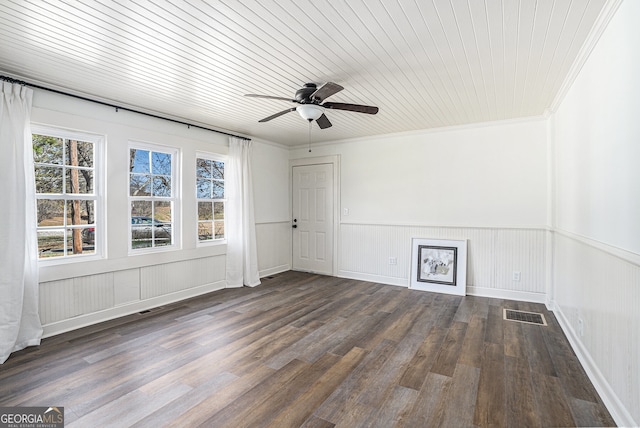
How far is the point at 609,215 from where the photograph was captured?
1.95m

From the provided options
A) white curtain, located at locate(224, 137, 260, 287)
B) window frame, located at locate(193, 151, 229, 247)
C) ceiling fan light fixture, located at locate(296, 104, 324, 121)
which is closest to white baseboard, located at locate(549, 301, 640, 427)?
ceiling fan light fixture, located at locate(296, 104, 324, 121)

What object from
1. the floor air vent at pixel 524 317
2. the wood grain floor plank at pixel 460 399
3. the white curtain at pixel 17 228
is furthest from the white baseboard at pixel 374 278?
the white curtain at pixel 17 228

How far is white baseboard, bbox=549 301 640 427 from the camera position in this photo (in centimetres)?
171

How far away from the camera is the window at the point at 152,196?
3818 millimetres

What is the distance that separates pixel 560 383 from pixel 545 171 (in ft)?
9.45

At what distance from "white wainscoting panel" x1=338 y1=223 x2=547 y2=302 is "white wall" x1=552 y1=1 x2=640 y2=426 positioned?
4.13ft

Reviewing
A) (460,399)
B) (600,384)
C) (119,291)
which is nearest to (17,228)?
(119,291)

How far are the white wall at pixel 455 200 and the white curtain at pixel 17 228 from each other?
414cm

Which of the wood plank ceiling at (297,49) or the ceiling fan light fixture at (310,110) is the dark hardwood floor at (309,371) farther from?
the wood plank ceiling at (297,49)

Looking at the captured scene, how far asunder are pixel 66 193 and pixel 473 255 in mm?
5211

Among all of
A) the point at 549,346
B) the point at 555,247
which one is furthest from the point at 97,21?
the point at 555,247

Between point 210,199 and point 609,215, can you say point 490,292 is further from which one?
point 210,199

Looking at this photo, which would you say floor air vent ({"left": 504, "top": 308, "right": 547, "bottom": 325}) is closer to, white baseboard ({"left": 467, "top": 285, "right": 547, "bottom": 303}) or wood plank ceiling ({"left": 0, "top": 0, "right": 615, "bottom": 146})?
white baseboard ({"left": 467, "top": 285, "right": 547, "bottom": 303})

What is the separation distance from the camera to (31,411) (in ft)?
6.40
